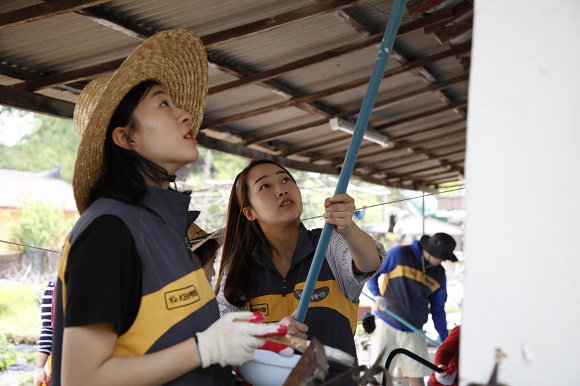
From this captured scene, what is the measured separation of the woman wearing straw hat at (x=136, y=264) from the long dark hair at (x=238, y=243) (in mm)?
780

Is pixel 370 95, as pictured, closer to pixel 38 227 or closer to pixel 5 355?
pixel 5 355

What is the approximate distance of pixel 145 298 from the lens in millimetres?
1469

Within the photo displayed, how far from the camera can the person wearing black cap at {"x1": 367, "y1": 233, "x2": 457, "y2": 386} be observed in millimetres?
6035

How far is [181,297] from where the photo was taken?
5.02 feet

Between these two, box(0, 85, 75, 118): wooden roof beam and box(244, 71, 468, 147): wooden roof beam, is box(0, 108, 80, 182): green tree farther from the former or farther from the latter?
box(0, 85, 75, 118): wooden roof beam

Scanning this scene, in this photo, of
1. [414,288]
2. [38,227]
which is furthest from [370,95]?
[38,227]

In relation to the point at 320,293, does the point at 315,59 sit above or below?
above

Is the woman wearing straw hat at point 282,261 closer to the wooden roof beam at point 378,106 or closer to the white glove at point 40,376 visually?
the white glove at point 40,376

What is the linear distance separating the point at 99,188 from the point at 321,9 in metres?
2.00

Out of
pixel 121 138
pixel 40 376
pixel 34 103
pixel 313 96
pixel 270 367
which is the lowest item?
pixel 40 376

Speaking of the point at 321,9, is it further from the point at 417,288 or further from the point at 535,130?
the point at 417,288

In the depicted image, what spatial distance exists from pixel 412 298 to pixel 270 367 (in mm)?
4770

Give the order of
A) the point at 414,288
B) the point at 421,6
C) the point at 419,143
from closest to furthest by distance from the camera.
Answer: the point at 421,6 < the point at 414,288 < the point at 419,143

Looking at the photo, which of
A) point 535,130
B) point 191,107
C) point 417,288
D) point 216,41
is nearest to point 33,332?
point 417,288
